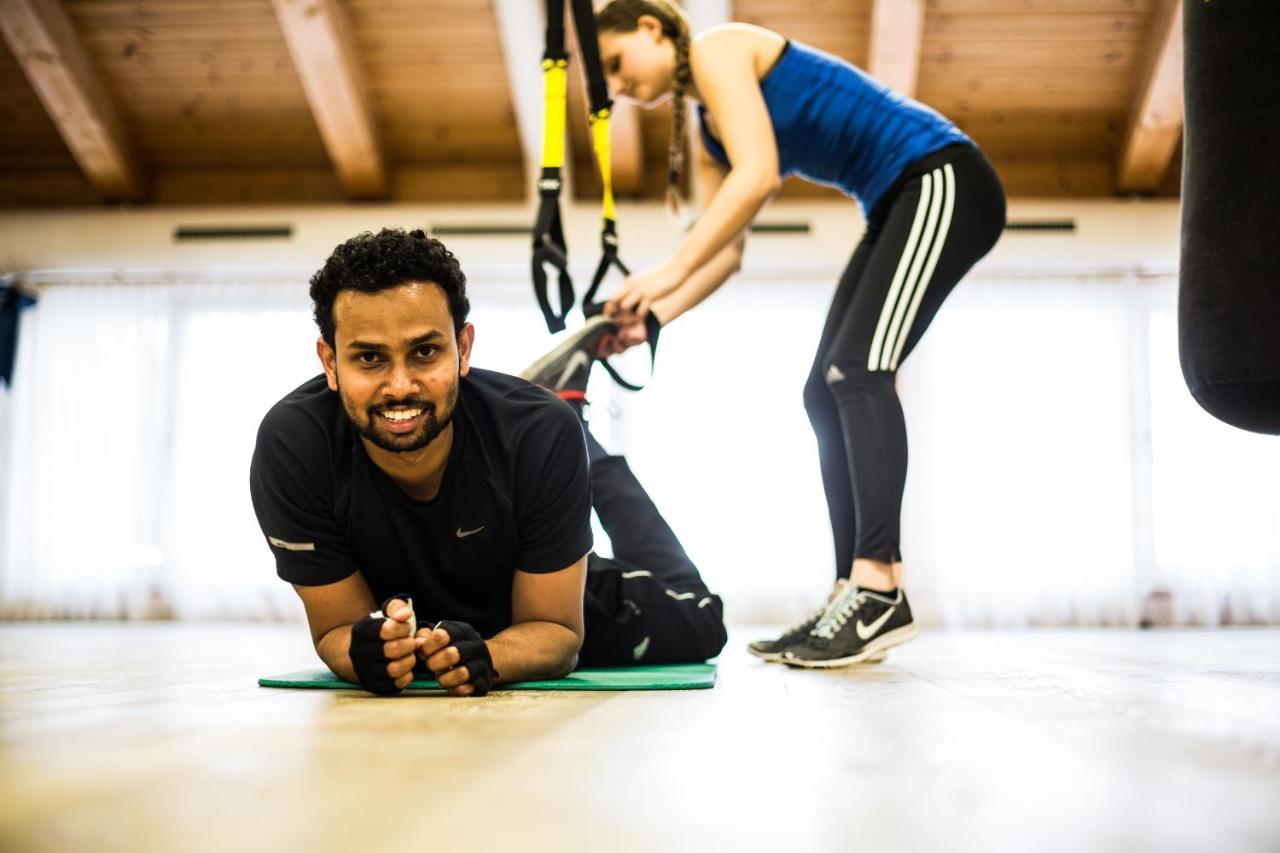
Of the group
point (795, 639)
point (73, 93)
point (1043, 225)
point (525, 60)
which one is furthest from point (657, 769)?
point (73, 93)

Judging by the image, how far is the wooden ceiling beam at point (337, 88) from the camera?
14.1 ft

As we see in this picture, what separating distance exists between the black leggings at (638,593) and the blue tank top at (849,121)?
2.42ft

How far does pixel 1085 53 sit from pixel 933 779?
187 inches

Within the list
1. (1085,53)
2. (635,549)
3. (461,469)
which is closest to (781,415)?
(1085,53)

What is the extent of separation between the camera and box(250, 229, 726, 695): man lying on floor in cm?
133

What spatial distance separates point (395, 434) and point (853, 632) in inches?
33.7

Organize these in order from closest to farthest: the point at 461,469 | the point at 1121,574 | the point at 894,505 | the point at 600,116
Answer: the point at 461,469 < the point at 894,505 < the point at 600,116 < the point at 1121,574

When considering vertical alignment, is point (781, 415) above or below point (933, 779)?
above

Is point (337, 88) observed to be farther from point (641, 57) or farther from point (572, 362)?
point (572, 362)

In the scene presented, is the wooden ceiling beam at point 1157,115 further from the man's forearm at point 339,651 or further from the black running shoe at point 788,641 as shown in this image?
the man's forearm at point 339,651

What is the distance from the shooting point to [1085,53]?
15.3 ft

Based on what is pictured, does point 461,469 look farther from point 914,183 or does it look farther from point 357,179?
point 357,179

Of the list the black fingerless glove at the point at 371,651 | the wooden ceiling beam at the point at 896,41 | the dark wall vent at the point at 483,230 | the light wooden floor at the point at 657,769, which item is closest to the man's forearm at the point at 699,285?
the light wooden floor at the point at 657,769

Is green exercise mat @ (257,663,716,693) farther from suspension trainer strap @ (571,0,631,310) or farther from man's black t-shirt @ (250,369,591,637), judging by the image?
suspension trainer strap @ (571,0,631,310)
